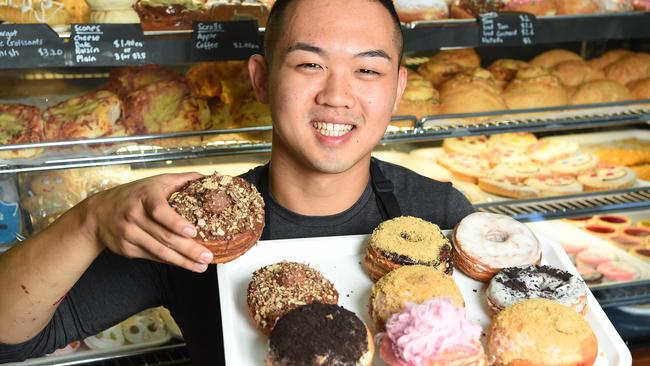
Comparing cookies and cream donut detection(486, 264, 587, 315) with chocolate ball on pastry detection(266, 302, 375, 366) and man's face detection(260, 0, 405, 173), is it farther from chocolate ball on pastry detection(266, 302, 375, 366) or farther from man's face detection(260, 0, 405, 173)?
man's face detection(260, 0, 405, 173)

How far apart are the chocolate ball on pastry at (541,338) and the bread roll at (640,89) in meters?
2.26

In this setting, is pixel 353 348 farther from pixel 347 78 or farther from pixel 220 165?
pixel 220 165

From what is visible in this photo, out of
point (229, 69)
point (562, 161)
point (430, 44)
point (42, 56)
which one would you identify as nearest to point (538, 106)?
point (562, 161)

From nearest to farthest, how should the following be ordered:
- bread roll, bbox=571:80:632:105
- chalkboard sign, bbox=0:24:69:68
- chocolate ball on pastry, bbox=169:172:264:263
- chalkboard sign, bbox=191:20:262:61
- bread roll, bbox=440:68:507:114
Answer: chocolate ball on pastry, bbox=169:172:264:263, chalkboard sign, bbox=0:24:69:68, chalkboard sign, bbox=191:20:262:61, bread roll, bbox=440:68:507:114, bread roll, bbox=571:80:632:105

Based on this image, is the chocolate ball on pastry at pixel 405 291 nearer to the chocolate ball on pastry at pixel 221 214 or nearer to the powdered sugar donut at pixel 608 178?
the chocolate ball on pastry at pixel 221 214

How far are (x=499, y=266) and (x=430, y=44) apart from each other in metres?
1.34

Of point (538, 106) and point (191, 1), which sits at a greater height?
point (191, 1)

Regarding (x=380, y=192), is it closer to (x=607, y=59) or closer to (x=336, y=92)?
(x=336, y=92)

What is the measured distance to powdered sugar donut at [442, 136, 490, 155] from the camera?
11.5 ft

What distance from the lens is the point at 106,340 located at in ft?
9.69

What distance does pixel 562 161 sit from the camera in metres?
3.50

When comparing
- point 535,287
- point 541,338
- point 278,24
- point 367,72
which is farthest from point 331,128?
point 541,338

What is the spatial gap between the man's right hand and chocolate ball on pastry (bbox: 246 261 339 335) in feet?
0.49

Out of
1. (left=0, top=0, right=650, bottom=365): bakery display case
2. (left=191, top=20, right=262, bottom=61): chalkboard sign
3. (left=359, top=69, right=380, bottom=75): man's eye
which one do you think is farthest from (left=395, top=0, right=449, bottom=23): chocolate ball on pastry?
(left=359, top=69, right=380, bottom=75): man's eye
